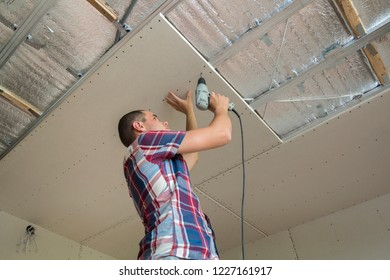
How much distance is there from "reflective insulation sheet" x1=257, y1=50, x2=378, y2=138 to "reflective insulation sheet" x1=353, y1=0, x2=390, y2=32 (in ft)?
0.50

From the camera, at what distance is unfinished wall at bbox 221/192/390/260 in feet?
8.13

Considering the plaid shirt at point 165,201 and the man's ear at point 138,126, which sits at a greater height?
the man's ear at point 138,126

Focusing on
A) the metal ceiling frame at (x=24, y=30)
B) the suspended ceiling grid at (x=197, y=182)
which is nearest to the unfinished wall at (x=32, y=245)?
the suspended ceiling grid at (x=197, y=182)

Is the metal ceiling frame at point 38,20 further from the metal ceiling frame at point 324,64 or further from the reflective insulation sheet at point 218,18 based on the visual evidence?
the metal ceiling frame at point 324,64

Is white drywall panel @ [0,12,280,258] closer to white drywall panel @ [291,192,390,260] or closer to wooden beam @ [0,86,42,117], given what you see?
wooden beam @ [0,86,42,117]

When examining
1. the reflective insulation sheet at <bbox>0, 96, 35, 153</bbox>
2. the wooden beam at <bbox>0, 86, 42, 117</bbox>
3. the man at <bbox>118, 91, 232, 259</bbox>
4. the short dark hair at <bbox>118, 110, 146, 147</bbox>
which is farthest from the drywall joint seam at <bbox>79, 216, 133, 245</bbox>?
the man at <bbox>118, 91, 232, 259</bbox>

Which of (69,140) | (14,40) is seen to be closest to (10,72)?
(14,40)

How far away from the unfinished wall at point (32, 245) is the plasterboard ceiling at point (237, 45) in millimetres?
996

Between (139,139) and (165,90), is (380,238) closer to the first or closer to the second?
(165,90)

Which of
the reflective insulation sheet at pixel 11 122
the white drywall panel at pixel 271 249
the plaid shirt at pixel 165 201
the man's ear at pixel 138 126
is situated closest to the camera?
the plaid shirt at pixel 165 201

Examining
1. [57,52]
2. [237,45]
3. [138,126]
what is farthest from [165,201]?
[57,52]

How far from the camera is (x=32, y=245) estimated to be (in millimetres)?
2596

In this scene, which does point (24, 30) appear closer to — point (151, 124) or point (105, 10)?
point (105, 10)

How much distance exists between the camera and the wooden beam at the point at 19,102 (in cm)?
174
